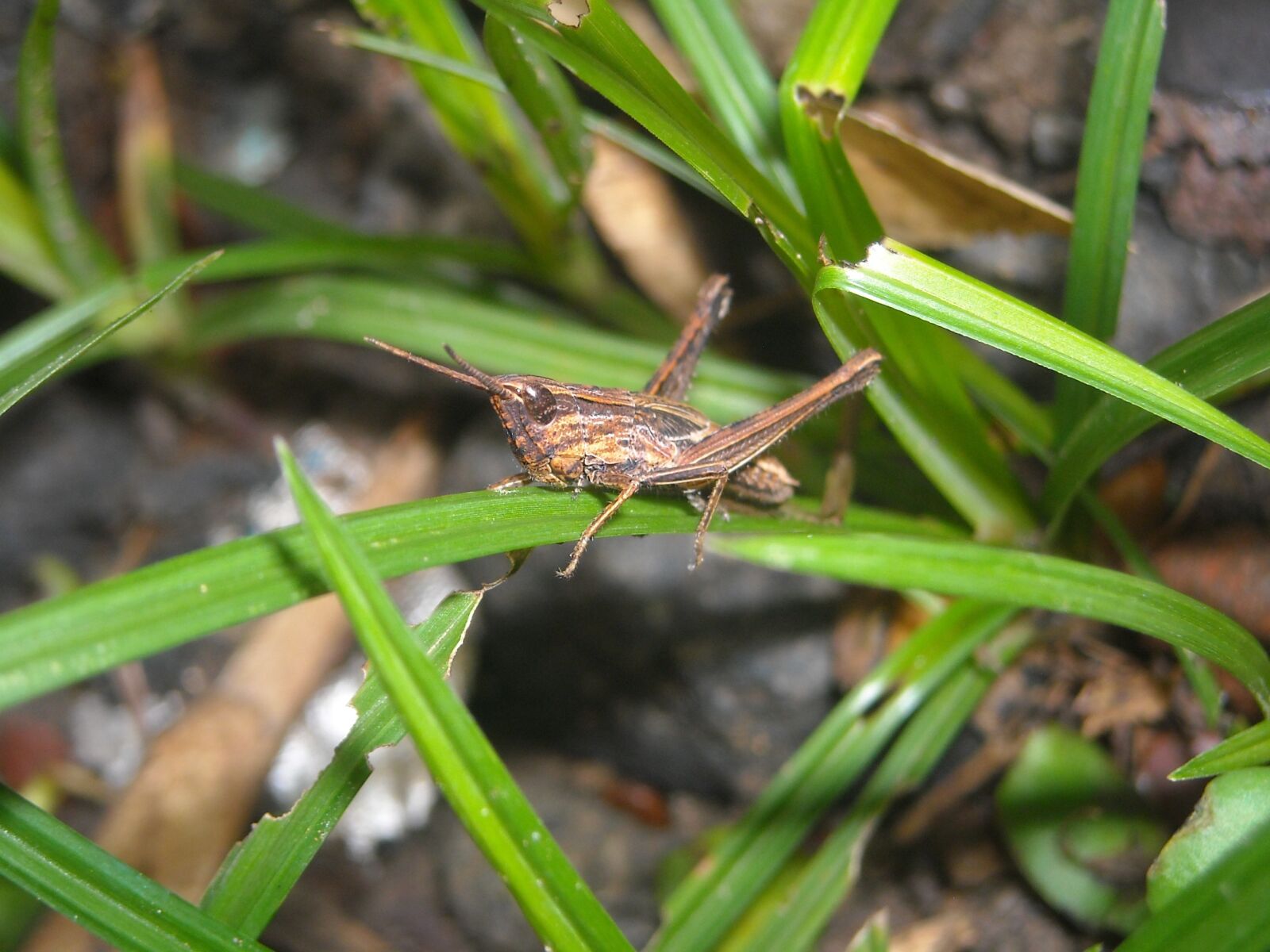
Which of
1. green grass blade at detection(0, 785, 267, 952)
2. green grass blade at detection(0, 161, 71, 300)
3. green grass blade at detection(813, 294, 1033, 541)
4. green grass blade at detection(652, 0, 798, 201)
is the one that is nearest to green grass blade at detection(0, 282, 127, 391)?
green grass blade at detection(0, 161, 71, 300)

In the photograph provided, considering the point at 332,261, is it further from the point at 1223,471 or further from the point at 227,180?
the point at 1223,471

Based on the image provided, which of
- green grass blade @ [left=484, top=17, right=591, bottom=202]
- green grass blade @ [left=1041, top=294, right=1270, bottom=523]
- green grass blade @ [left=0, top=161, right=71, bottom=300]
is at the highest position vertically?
green grass blade @ [left=0, top=161, right=71, bottom=300]

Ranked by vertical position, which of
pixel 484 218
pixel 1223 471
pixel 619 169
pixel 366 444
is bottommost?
pixel 1223 471

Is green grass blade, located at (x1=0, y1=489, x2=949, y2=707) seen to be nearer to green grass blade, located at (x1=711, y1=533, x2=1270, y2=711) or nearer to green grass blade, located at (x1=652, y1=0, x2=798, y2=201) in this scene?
green grass blade, located at (x1=711, y1=533, x2=1270, y2=711)

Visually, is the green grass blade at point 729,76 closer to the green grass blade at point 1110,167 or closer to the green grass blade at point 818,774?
the green grass blade at point 1110,167

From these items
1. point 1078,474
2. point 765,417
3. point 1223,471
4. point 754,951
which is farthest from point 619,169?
point 754,951

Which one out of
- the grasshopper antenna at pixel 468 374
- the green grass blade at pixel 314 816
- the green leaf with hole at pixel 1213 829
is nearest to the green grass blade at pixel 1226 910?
the green leaf with hole at pixel 1213 829

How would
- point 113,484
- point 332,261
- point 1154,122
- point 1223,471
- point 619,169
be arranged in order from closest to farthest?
point 1223,471, point 1154,122, point 332,261, point 619,169, point 113,484
